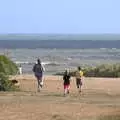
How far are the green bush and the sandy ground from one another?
1.20 metres

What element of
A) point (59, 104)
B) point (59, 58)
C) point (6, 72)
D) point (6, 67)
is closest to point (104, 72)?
point (6, 67)

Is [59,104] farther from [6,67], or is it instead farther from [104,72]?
[104,72]

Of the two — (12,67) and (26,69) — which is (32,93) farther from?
(26,69)

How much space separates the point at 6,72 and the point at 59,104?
1071 cm

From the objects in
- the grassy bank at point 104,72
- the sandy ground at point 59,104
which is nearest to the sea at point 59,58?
the grassy bank at point 104,72

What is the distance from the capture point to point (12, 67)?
36.8 metres

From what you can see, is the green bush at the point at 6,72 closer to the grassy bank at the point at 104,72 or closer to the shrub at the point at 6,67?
the shrub at the point at 6,67

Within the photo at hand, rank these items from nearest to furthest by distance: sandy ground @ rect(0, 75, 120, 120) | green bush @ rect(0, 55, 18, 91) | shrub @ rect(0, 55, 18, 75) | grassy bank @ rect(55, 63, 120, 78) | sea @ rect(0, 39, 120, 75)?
sandy ground @ rect(0, 75, 120, 120) → green bush @ rect(0, 55, 18, 91) → shrub @ rect(0, 55, 18, 75) → grassy bank @ rect(55, 63, 120, 78) → sea @ rect(0, 39, 120, 75)

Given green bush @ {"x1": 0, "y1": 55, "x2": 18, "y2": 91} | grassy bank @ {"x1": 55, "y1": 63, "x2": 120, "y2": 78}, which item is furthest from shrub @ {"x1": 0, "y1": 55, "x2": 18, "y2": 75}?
grassy bank @ {"x1": 55, "y1": 63, "x2": 120, "y2": 78}

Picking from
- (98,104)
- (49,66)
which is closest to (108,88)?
(98,104)

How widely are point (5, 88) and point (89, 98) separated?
487 cm

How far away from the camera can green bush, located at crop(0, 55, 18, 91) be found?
27.8 m

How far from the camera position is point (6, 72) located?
1271 inches

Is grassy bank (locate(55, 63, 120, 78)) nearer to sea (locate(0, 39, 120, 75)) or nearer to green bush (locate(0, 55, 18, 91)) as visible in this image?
sea (locate(0, 39, 120, 75))
